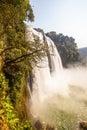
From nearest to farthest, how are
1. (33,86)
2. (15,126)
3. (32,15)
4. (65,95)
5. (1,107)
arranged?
(1,107), (15,126), (32,15), (33,86), (65,95)

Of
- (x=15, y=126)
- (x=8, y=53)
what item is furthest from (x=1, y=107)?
(x=8, y=53)

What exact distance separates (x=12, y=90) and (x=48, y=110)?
15544mm

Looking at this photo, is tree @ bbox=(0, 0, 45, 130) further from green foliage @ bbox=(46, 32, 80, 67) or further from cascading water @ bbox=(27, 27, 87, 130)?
green foliage @ bbox=(46, 32, 80, 67)

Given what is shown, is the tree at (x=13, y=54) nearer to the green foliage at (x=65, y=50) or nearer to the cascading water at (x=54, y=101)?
the cascading water at (x=54, y=101)

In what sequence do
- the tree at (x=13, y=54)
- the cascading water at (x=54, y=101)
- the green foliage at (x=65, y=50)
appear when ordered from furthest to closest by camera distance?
the green foliage at (x=65, y=50) → the cascading water at (x=54, y=101) → the tree at (x=13, y=54)

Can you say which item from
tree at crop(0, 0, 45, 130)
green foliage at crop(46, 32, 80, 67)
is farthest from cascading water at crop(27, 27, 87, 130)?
green foliage at crop(46, 32, 80, 67)

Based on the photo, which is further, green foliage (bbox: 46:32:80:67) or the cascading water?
green foliage (bbox: 46:32:80:67)

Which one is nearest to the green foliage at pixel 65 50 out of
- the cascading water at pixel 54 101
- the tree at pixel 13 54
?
the cascading water at pixel 54 101

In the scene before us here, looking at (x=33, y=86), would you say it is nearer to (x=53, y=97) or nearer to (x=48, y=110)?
(x=48, y=110)

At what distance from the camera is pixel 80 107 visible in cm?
4047

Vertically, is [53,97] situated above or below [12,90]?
below

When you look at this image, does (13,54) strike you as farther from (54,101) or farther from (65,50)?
(65,50)

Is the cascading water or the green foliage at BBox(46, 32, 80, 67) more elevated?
the green foliage at BBox(46, 32, 80, 67)

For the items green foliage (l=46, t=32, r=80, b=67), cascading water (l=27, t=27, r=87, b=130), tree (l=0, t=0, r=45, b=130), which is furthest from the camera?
green foliage (l=46, t=32, r=80, b=67)
